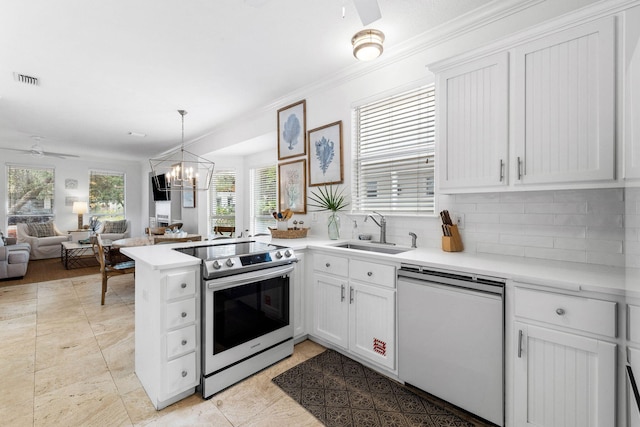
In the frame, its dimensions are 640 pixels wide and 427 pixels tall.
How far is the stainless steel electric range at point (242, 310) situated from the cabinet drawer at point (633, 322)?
1938 mm

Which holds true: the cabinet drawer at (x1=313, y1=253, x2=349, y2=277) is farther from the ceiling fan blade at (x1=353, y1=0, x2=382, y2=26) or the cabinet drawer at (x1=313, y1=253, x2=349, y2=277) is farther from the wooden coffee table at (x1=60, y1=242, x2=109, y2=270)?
the wooden coffee table at (x1=60, y1=242, x2=109, y2=270)

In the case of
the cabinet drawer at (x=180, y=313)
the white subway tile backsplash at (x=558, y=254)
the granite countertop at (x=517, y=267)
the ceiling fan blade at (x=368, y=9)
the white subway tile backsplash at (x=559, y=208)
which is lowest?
the cabinet drawer at (x=180, y=313)

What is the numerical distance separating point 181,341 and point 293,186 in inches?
86.9

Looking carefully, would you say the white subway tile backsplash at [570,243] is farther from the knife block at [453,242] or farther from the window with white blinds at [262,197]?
the window with white blinds at [262,197]

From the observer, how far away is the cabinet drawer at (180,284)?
1.82 m

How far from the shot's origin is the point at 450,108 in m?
2.05

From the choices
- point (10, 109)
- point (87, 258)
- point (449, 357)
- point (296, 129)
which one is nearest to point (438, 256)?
point (449, 357)

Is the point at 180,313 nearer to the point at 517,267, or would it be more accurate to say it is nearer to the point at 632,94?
the point at 517,267

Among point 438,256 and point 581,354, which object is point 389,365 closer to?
point 438,256

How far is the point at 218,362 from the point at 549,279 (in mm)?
2008

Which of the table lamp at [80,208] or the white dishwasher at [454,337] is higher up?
the table lamp at [80,208]

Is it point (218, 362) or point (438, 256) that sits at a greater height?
point (438, 256)

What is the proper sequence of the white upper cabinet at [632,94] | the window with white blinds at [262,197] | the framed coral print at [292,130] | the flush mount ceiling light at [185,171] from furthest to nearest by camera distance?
the window with white blinds at [262,197] → the flush mount ceiling light at [185,171] → the framed coral print at [292,130] → the white upper cabinet at [632,94]

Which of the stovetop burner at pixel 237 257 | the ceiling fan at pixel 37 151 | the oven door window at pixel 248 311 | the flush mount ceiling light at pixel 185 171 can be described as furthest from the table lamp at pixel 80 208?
the oven door window at pixel 248 311
